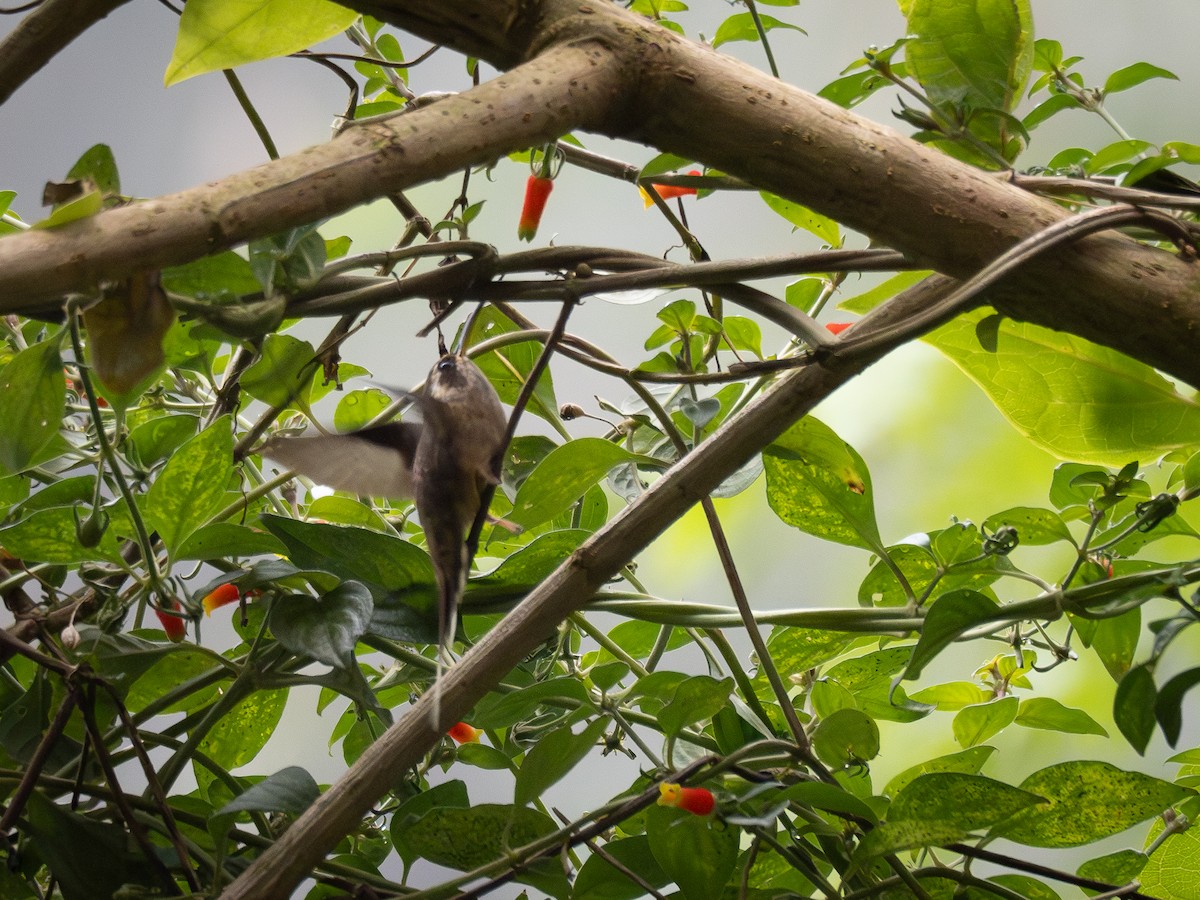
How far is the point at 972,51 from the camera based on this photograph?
0.66 metres

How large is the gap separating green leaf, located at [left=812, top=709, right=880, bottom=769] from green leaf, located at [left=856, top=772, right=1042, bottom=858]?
0.16 ft

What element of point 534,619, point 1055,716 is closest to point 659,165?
point 534,619

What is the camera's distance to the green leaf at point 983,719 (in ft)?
2.44

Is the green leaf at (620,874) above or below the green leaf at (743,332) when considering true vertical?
below

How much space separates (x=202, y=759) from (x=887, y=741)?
876 millimetres

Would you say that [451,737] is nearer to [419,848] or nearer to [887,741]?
[419,848]

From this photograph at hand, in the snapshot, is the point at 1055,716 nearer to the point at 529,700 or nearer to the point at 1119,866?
the point at 1119,866

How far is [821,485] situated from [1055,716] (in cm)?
30

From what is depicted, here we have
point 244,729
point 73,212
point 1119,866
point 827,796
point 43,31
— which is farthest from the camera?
point 244,729

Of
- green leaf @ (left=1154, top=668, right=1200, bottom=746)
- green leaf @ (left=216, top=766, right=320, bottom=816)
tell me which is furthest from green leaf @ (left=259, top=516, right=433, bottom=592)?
green leaf @ (left=1154, top=668, right=1200, bottom=746)

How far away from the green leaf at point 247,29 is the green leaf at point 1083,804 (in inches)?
25.9

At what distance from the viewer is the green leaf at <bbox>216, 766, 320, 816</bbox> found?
558 millimetres

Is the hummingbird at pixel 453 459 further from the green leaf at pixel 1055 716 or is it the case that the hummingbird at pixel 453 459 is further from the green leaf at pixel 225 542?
the green leaf at pixel 1055 716

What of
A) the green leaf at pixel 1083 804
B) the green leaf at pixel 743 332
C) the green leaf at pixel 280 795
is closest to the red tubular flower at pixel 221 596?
the green leaf at pixel 280 795
